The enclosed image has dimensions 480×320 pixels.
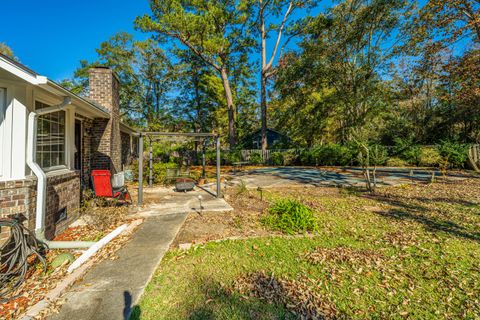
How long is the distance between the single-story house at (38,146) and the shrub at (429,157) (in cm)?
1906

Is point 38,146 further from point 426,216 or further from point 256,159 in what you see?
point 256,159

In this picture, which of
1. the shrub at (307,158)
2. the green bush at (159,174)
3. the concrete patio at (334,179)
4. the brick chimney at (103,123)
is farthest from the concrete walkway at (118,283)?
the shrub at (307,158)

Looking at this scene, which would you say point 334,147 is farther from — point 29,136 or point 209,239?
point 29,136

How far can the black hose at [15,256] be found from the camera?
2.46 m

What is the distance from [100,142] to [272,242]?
6.10 meters

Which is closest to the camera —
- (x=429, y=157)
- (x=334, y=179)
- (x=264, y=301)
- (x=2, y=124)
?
(x=264, y=301)

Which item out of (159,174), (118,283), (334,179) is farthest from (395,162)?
(118,283)

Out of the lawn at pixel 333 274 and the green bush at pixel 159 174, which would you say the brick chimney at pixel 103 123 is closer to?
the green bush at pixel 159 174

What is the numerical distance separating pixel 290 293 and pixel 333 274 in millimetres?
732

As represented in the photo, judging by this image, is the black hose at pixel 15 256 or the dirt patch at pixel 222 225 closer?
the black hose at pixel 15 256

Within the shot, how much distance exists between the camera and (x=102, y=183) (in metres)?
5.16

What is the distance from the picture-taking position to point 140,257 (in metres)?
3.09

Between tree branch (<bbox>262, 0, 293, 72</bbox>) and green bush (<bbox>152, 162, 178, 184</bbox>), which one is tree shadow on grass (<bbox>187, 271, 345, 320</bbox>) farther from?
tree branch (<bbox>262, 0, 293, 72</bbox>)

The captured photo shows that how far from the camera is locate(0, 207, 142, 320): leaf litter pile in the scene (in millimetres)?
2231
